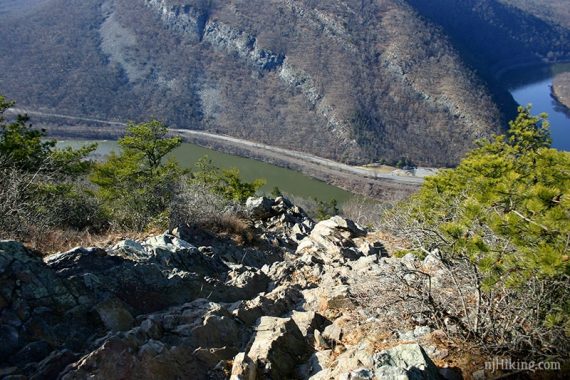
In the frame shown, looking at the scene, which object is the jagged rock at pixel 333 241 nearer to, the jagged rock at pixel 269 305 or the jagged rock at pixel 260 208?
the jagged rock at pixel 260 208

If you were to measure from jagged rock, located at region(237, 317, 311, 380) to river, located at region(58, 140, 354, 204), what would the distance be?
2406 inches

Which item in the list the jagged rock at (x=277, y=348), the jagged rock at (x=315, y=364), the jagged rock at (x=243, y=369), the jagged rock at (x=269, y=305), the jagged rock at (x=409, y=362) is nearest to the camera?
the jagged rock at (x=409, y=362)

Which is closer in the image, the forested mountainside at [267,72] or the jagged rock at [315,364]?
the jagged rock at [315,364]

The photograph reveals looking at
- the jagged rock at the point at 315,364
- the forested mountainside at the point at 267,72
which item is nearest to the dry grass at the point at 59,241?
the jagged rock at the point at 315,364

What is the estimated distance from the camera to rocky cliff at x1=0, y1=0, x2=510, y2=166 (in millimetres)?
106188

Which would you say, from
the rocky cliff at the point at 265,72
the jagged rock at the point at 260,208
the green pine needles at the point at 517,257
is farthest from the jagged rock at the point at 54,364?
the rocky cliff at the point at 265,72

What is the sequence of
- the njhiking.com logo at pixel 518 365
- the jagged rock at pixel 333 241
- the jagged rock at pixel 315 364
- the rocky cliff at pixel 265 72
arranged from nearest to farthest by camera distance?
the njhiking.com logo at pixel 518 365 < the jagged rock at pixel 315 364 < the jagged rock at pixel 333 241 < the rocky cliff at pixel 265 72

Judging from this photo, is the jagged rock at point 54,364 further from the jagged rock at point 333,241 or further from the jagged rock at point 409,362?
the jagged rock at point 333,241

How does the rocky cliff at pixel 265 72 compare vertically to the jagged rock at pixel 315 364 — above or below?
below

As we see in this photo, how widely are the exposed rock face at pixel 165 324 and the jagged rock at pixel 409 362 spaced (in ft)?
0.04

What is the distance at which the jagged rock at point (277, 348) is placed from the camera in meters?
6.50

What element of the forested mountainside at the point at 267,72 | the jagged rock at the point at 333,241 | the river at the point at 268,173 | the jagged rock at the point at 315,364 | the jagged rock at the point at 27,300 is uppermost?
the jagged rock at the point at 27,300

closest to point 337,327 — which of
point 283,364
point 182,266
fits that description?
point 283,364

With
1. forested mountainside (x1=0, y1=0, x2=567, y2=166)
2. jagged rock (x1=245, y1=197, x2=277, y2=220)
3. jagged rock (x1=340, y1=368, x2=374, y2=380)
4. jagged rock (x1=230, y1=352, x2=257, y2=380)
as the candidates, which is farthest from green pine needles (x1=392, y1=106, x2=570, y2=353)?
forested mountainside (x1=0, y1=0, x2=567, y2=166)
